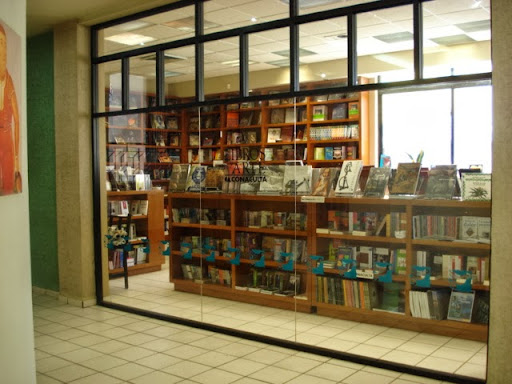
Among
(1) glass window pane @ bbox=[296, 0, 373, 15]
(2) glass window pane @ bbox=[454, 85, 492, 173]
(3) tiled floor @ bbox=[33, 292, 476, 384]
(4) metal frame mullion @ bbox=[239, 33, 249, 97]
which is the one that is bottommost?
(3) tiled floor @ bbox=[33, 292, 476, 384]

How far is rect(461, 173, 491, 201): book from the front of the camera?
4250 millimetres

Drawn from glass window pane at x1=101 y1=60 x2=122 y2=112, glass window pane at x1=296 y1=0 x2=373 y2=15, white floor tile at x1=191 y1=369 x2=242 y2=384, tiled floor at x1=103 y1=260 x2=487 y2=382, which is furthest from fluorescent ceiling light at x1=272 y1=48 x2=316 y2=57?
white floor tile at x1=191 y1=369 x2=242 y2=384

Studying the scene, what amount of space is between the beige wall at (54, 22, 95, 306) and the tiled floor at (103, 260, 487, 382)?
19.0 inches

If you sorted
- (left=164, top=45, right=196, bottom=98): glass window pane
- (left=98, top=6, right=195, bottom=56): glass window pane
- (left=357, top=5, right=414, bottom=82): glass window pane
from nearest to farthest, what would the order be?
(left=357, top=5, right=414, bottom=82): glass window pane
(left=164, top=45, right=196, bottom=98): glass window pane
(left=98, top=6, right=195, bottom=56): glass window pane

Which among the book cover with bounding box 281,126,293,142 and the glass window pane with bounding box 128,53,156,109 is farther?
the glass window pane with bounding box 128,53,156,109

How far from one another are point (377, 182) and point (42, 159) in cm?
439

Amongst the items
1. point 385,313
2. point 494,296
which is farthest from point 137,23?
point 494,296

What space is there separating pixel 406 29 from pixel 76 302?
4864 millimetres

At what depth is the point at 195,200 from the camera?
606 centimetres

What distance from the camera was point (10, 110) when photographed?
312cm

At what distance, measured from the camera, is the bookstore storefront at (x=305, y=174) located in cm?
431

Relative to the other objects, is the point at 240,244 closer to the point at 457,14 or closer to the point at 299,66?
the point at 299,66

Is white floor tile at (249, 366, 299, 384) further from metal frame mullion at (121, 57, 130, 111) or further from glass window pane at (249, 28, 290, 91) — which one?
metal frame mullion at (121, 57, 130, 111)

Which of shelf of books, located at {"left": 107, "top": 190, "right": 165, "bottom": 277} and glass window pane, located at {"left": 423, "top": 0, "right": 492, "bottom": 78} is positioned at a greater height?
glass window pane, located at {"left": 423, "top": 0, "right": 492, "bottom": 78}
